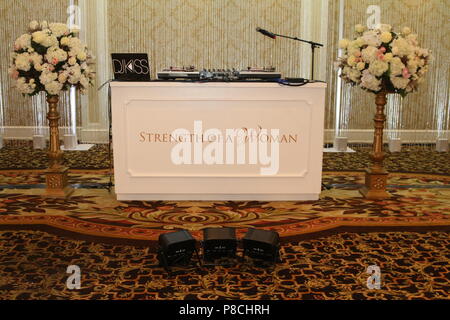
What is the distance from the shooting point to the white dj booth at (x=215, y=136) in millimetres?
5426

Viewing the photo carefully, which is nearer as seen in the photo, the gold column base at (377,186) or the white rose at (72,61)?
the white rose at (72,61)

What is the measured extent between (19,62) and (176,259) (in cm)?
303

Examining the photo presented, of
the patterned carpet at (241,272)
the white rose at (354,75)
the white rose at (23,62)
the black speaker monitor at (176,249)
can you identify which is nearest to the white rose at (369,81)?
the white rose at (354,75)

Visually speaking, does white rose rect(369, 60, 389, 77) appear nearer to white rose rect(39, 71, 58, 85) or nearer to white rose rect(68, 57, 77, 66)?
white rose rect(68, 57, 77, 66)

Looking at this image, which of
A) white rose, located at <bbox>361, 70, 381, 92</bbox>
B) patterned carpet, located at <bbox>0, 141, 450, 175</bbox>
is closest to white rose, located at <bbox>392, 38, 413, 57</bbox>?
white rose, located at <bbox>361, 70, 381, 92</bbox>

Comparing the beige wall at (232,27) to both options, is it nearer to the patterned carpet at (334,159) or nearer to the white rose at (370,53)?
the patterned carpet at (334,159)

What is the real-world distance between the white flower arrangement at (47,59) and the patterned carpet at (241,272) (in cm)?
184

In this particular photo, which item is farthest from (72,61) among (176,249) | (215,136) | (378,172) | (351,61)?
(378,172)

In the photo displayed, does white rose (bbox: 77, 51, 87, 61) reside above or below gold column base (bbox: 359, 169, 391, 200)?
above

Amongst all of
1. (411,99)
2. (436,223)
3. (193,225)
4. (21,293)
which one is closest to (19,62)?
(193,225)

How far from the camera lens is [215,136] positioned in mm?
5477

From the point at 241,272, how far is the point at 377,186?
9.02 ft

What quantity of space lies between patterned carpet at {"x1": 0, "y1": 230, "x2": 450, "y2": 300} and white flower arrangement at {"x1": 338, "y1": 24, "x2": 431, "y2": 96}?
73.6 inches

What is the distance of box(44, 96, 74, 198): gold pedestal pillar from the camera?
5871 mm
